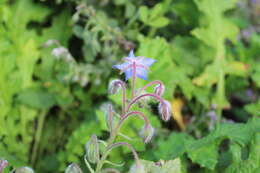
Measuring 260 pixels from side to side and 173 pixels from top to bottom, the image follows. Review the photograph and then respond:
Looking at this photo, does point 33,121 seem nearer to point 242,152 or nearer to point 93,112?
point 93,112

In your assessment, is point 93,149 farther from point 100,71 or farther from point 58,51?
point 100,71

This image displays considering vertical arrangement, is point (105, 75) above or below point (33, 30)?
below

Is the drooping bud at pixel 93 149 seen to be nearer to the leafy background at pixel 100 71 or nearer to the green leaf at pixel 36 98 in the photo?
the leafy background at pixel 100 71

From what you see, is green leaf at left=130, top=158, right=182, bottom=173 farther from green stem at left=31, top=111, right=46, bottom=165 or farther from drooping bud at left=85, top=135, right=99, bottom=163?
green stem at left=31, top=111, right=46, bottom=165

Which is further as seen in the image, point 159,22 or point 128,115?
point 159,22

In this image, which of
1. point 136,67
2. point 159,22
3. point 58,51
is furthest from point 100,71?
point 136,67

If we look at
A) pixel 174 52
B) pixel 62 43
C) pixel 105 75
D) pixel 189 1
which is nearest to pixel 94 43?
pixel 105 75

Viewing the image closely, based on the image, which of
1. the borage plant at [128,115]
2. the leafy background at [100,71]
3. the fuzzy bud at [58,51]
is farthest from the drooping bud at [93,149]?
the fuzzy bud at [58,51]

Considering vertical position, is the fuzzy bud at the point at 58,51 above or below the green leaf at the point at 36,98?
above

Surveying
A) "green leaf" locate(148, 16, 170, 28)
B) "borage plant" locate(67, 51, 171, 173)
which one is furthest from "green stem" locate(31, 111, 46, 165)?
"borage plant" locate(67, 51, 171, 173)
